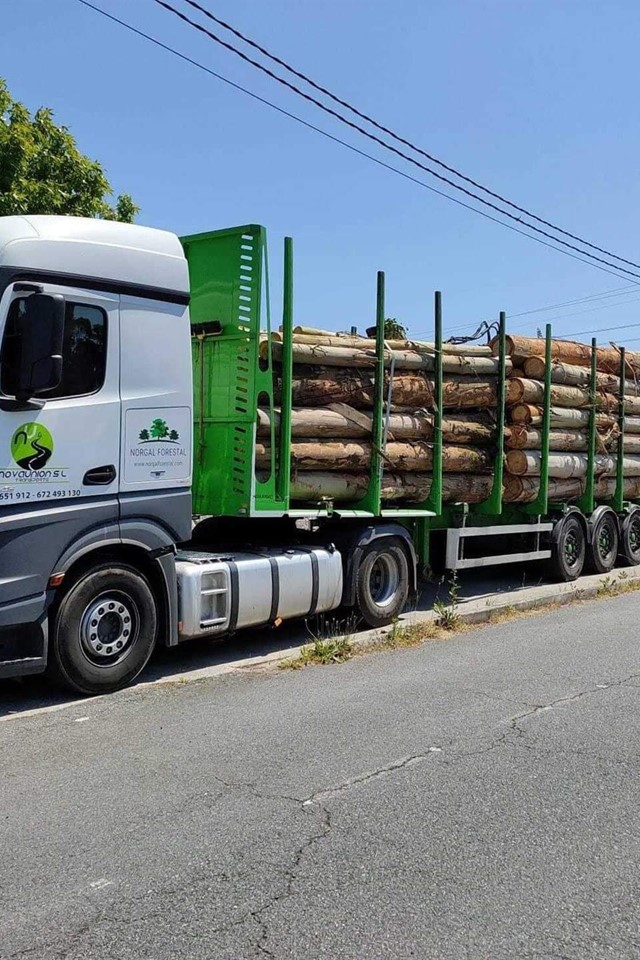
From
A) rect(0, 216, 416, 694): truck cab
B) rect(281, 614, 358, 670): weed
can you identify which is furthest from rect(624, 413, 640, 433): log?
rect(0, 216, 416, 694): truck cab

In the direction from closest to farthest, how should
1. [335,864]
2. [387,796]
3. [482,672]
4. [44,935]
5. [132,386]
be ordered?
[44,935] < [335,864] < [387,796] < [132,386] < [482,672]

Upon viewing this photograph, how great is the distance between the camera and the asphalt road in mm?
3264

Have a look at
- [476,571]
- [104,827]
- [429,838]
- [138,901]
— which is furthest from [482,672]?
[476,571]

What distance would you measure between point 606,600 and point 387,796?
7.91 metres

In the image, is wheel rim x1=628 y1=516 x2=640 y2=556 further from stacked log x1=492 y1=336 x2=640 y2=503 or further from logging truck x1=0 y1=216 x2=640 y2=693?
logging truck x1=0 y1=216 x2=640 y2=693

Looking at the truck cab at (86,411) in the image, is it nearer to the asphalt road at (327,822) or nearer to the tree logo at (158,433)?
the tree logo at (158,433)

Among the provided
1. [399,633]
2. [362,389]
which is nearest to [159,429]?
[362,389]

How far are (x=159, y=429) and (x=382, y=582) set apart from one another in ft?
12.1

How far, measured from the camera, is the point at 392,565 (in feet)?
31.6

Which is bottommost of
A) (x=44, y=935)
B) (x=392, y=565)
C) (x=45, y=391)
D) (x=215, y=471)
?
(x=44, y=935)

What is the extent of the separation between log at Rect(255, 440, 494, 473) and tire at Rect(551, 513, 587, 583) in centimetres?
242

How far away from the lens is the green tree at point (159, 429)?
695cm

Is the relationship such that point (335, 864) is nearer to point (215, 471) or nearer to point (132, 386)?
point (132, 386)

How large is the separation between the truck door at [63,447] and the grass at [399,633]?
2390mm
